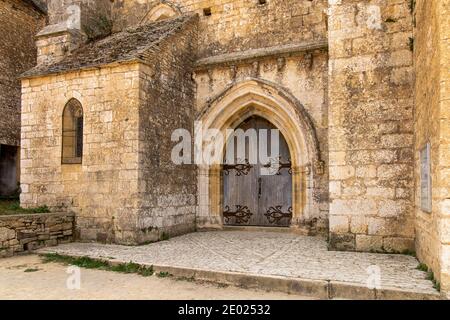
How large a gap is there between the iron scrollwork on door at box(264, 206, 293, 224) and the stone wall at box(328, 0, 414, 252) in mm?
2557

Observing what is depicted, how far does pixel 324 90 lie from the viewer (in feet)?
25.7

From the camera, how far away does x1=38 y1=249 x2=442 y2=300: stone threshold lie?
3947 mm

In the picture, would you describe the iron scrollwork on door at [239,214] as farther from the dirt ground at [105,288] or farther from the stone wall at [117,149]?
the dirt ground at [105,288]

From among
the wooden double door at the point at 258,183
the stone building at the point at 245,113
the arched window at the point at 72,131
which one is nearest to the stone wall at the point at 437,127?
the stone building at the point at 245,113

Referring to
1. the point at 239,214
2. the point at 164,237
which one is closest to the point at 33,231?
the point at 164,237

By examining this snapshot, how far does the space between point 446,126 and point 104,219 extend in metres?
5.81

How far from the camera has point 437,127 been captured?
3.96m

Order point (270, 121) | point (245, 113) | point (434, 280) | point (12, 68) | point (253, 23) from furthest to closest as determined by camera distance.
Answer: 1. point (12, 68)
2. point (245, 113)
3. point (253, 23)
4. point (270, 121)
5. point (434, 280)

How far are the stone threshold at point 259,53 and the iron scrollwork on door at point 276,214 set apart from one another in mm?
3302

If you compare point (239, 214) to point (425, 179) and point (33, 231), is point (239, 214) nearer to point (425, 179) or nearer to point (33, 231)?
point (33, 231)

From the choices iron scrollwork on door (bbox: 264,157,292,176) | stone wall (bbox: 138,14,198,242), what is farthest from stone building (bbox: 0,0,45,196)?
Result: iron scrollwork on door (bbox: 264,157,292,176)

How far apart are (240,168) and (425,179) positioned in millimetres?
4923

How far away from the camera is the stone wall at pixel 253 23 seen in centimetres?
831

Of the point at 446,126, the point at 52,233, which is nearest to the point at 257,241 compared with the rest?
the point at 52,233
